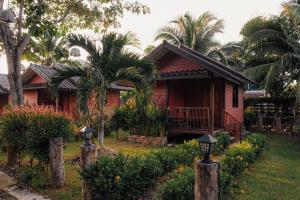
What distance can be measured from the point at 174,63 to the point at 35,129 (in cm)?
941

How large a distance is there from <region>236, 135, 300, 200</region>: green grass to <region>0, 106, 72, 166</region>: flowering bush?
4.08 metres

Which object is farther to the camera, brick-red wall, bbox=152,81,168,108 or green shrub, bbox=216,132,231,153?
brick-red wall, bbox=152,81,168,108

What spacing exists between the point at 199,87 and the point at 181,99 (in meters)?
1.19

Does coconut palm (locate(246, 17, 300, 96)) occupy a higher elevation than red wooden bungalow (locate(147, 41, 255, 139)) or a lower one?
higher

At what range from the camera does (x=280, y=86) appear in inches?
785

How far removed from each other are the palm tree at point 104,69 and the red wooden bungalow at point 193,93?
3696 mm

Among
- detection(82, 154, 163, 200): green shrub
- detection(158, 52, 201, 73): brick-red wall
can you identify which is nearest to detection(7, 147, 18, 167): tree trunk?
detection(82, 154, 163, 200): green shrub

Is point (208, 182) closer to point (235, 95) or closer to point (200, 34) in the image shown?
point (235, 95)

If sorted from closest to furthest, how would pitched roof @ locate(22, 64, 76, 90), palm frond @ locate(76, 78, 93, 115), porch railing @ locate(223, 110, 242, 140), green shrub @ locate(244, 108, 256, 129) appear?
palm frond @ locate(76, 78, 93, 115) → porch railing @ locate(223, 110, 242, 140) → pitched roof @ locate(22, 64, 76, 90) → green shrub @ locate(244, 108, 256, 129)

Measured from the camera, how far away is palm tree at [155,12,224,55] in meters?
26.2

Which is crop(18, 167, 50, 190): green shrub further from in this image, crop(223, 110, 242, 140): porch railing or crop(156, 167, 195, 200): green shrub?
crop(223, 110, 242, 140): porch railing

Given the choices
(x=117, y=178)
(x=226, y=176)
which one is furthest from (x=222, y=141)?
(x=117, y=178)

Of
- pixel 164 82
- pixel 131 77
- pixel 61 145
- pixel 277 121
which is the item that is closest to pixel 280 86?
pixel 277 121

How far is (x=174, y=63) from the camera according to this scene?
14039 millimetres
